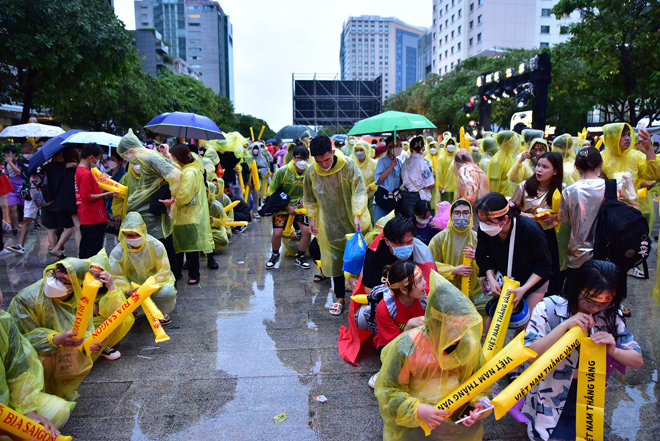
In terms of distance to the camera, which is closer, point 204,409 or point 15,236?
point 204,409

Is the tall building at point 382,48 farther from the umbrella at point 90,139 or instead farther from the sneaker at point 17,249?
the umbrella at point 90,139

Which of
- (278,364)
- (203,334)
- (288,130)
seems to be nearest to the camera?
(278,364)

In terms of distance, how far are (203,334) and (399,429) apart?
2381 mm

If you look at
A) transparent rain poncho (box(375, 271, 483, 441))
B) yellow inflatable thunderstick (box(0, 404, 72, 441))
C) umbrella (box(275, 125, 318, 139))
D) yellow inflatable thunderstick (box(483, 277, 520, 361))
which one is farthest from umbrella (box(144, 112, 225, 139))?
umbrella (box(275, 125, 318, 139))

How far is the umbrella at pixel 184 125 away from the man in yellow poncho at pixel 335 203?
2.86 m

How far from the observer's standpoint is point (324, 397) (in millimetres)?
3066

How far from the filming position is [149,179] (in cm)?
502

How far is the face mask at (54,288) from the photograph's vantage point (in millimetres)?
2971

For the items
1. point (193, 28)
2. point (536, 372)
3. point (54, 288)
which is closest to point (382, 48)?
point (193, 28)

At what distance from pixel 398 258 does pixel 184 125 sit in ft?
14.4

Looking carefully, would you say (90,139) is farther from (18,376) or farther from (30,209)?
(18,376)

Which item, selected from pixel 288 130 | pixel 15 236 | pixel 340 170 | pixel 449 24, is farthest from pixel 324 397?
pixel 449 24

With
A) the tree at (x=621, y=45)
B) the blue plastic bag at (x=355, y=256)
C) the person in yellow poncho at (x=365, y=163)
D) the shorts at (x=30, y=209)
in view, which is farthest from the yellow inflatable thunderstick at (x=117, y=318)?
the tree at (x=621, y=45)

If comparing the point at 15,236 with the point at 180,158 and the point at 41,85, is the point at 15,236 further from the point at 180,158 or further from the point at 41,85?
the point at 180,158
